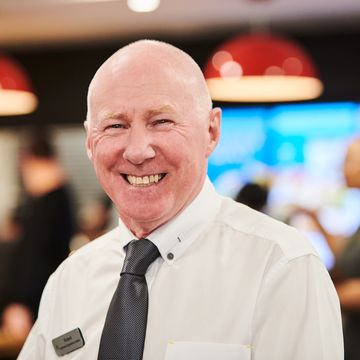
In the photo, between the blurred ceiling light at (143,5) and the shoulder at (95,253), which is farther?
the blurred ceiling light at (143,5)

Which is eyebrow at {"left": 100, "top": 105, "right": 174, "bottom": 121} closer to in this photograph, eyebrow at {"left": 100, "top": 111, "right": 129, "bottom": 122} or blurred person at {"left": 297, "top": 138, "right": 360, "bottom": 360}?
eyebrow at {"left": 100, "top": 111, "right": 129, "bottom": 122}

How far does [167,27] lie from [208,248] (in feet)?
18.9

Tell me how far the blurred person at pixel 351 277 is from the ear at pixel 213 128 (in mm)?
1672

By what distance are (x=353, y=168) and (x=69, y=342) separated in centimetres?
198

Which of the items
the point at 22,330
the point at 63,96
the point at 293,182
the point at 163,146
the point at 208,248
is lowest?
the point at 22,330

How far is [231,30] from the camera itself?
734 centimetres

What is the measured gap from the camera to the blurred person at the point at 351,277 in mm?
3076

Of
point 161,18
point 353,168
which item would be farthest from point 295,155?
point 353,168

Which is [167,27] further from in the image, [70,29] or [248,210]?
[248,210]

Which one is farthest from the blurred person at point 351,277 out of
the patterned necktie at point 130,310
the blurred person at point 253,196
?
the patterned necktie at point 130,310

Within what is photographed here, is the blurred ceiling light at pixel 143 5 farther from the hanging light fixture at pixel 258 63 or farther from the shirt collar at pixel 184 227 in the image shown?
the shirt collar at pixel 184 227

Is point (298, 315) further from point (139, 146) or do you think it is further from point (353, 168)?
point (353, 168)

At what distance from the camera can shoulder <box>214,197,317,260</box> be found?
4.69 ft

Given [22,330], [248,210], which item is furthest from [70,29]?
[248,210]
